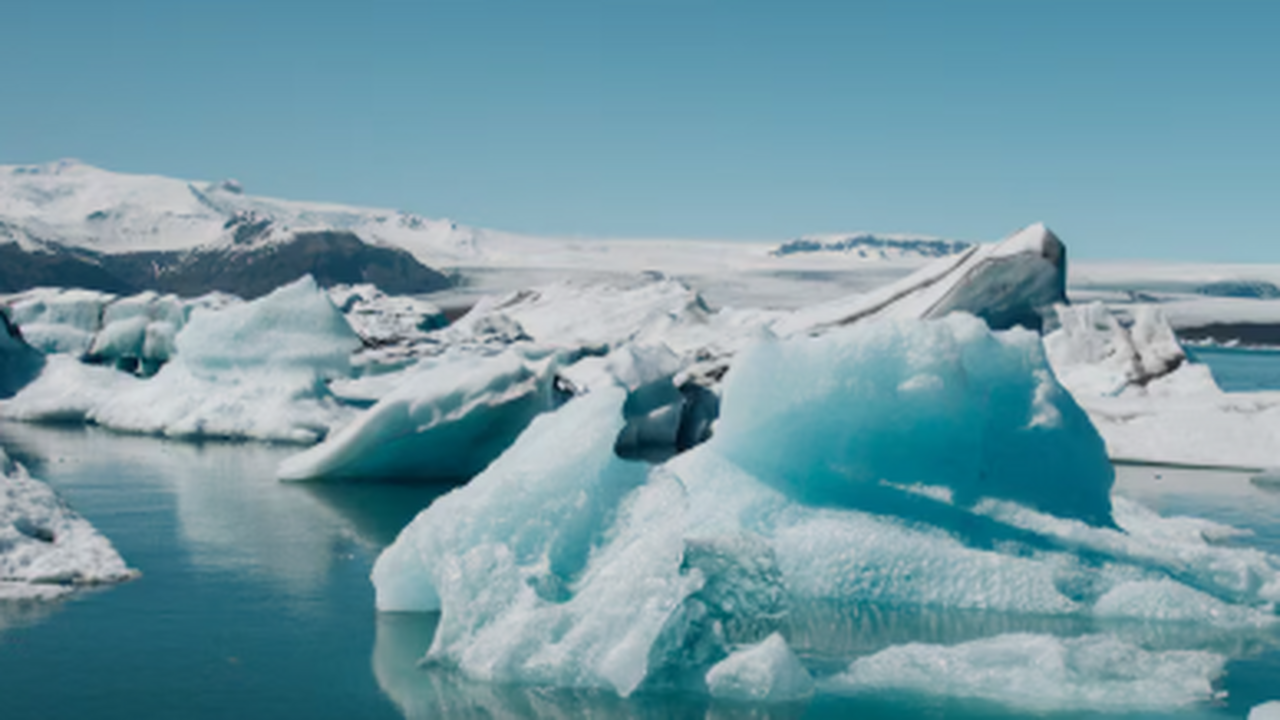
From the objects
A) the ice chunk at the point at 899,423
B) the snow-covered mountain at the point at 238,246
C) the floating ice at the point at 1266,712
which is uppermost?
the ice chunk at the point at 899,423

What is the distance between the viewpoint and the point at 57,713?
372 centimetres

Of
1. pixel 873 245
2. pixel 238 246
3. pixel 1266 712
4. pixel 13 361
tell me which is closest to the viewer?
pixel 1266 712

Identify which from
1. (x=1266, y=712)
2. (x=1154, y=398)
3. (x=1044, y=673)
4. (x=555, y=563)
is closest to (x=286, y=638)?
(x=555, y=563)

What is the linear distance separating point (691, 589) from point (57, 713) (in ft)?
6.87

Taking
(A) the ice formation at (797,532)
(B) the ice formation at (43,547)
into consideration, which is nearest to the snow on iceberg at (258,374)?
(B) the ice formation at (43,547)

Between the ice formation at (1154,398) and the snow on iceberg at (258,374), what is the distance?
336 inches

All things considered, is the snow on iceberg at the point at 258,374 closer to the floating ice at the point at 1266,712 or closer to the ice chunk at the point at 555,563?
the ice chunk at the point at 555,563

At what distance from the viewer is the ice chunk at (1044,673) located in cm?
399

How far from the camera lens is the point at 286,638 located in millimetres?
4723

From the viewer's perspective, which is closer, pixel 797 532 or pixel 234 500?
pixel 797 532

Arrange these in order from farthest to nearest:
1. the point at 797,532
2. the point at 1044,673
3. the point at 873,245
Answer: the point at 873,245 → the point at 797,532 → the point at 1044,673

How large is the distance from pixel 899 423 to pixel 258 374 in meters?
9.18

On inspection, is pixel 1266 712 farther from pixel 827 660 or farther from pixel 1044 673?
pixel 827 660

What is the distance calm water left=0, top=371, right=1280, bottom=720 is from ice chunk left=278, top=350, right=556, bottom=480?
1.24 meters
